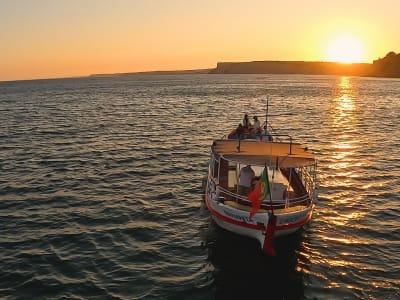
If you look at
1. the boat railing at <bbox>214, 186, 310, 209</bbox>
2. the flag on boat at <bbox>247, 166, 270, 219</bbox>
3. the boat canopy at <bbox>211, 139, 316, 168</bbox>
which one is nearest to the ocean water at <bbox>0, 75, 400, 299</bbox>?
the boat railing at <bbox>214, 186, 310, 209</bbox>

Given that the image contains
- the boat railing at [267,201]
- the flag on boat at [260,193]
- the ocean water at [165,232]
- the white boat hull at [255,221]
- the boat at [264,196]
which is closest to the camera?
the ocean water at [165,232]

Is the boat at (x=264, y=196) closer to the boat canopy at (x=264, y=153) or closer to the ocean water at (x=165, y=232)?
the boat canopy at (x=264, y=153)

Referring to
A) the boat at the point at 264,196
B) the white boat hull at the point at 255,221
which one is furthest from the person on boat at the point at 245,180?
the white boat hull at the point at 255,221

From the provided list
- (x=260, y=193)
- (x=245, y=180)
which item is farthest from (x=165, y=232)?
(x=260, y=193)

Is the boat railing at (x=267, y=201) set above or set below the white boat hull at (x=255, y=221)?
above

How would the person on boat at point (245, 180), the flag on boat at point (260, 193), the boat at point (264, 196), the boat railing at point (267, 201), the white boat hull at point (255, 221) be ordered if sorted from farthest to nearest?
the person on boat at point (245, 180)
the boat railing at point (267, 201)
the white boat hull at point (255, 221)
the boat at point (264, 196)
the flag on boat at point (260, 193)

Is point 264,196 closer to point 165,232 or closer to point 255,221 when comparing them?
point 255,221

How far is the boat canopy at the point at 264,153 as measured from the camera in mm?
18433

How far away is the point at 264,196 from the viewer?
53.3 feet

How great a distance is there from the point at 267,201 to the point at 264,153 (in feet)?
8.27

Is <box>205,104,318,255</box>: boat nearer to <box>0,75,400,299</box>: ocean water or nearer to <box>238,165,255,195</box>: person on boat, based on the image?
<box>238,165,255,195</box>: person on boat

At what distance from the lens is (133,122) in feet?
186

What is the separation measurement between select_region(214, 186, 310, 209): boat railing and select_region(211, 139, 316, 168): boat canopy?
157 centimetres

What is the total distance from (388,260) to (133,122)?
43.7 meters
